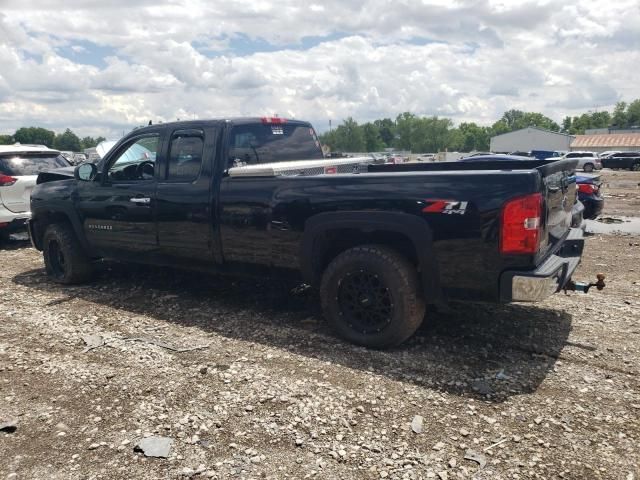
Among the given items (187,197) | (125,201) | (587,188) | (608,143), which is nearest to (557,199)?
(187,197)

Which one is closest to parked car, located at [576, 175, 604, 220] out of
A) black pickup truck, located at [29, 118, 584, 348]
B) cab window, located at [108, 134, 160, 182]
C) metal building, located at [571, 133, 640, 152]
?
black pickup truck, located at [29, 118, 584, 348]

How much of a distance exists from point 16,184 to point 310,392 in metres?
7.69

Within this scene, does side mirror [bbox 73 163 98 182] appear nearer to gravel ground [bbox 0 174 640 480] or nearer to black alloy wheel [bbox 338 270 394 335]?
gravel ground [bbox 0 174 640 480]

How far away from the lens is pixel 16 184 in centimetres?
905

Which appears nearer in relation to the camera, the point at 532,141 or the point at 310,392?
the point at 310,392

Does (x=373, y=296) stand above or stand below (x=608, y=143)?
below

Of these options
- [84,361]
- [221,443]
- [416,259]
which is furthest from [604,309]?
[84,361]

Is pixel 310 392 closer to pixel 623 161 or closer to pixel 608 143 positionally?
pixel 623 161

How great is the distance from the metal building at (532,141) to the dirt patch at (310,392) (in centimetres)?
8740

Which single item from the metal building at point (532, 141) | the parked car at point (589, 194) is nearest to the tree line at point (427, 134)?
the metal building at point (532, 141)

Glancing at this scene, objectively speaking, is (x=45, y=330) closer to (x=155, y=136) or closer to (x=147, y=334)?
(x=147, y=334)

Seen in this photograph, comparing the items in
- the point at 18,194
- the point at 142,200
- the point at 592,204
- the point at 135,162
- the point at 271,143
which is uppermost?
the point at 271,143

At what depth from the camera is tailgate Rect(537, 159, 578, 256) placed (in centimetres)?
386

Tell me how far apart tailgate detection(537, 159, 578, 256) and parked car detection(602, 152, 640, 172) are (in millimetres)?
43091
